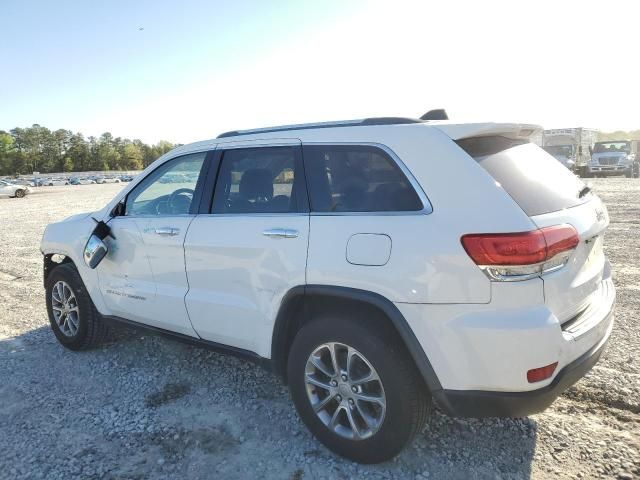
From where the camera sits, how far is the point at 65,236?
443 cm

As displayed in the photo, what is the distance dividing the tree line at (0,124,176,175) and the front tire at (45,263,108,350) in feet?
446

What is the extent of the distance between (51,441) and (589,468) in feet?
10.5

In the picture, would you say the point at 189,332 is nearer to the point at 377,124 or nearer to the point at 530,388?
the point at 377,124

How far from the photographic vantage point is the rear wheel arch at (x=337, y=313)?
7.81ft

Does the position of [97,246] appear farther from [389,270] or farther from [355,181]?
[389,270]

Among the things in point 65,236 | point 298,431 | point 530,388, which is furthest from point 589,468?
point 65,236

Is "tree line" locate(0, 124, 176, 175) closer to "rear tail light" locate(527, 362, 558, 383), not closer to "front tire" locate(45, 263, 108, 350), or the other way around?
"front tire" locate(45, 263, 108, 350)

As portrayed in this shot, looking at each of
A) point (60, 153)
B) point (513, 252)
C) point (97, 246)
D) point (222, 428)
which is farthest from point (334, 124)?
point (60, 153)

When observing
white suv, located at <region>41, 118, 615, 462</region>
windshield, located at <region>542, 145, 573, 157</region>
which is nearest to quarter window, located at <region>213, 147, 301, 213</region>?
white suv, located at <region>41, 118, 615, 462</region>

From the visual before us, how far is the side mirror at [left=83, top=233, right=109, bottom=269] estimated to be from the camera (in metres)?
3.89

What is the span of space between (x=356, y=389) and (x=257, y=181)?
149cm

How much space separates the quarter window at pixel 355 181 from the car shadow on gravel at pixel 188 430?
1.45m

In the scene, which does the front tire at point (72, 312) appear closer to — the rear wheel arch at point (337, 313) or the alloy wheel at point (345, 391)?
the rear wheel arch at point (337, 313)

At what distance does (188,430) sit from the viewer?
10.4 feet
